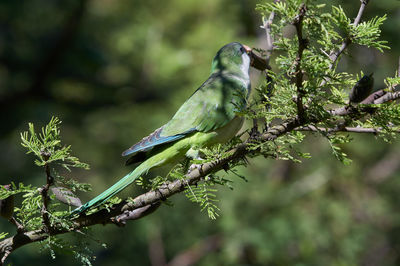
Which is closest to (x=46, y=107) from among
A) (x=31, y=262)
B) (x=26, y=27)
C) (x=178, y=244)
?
(x=26, y=27)

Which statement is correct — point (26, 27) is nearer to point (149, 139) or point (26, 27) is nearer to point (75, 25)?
point (75, 25)

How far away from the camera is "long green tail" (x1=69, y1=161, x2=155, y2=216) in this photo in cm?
195

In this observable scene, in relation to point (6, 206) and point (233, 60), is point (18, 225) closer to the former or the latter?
point (6, 206)

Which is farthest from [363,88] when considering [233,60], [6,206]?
[233,60]

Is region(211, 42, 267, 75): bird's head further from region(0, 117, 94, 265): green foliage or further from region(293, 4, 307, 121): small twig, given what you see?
region(0, 117, 94, 265): green foliage

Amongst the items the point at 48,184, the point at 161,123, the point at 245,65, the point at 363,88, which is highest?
the point at 161,123

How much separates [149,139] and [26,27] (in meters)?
3.85

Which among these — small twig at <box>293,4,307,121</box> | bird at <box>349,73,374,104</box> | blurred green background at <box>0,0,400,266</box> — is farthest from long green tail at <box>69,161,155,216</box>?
blurred green background at <box>0,0,400,266</box>

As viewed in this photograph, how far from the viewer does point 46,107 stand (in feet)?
19.2

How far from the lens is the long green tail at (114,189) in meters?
1.95

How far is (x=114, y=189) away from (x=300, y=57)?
119 cm

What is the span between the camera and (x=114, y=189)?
225 cm

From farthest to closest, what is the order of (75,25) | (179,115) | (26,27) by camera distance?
1. (26,27)
2. (75,25)
3. (179,115)

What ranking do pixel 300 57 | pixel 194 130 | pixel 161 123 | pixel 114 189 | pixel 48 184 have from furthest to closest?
pixel 161 123
pixel 194 130
pixel 114 189
pixel 48 184
pixel 300 57
